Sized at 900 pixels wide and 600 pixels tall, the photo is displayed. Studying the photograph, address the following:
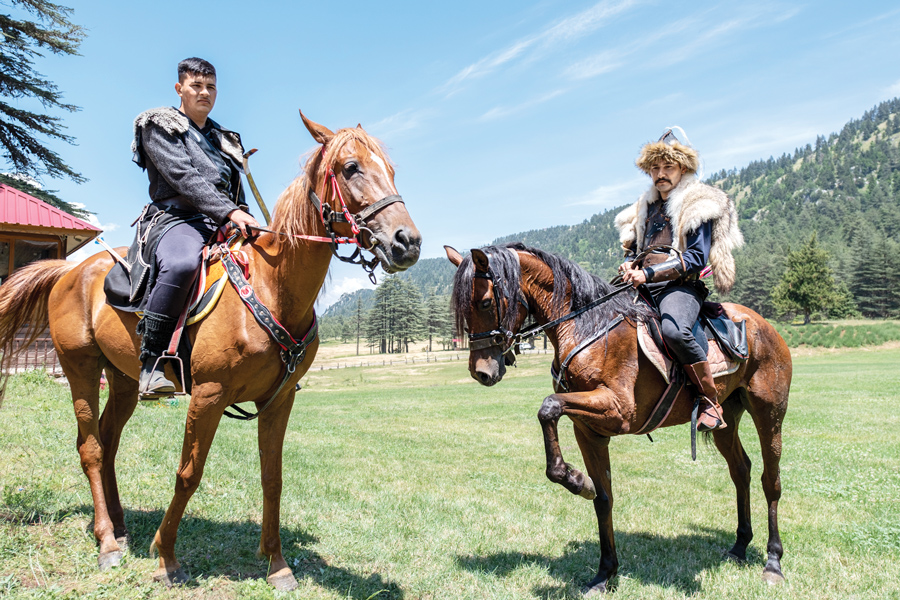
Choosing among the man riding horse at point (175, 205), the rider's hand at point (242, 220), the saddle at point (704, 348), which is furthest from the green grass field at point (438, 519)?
the rider's hand at point (242, 220)

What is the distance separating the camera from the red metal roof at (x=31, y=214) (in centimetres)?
1636

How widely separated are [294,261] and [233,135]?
5.05ft

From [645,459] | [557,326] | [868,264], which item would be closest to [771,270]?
[868,264]

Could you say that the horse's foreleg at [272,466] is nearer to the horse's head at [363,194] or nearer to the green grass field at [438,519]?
the green grass field at [438,519]

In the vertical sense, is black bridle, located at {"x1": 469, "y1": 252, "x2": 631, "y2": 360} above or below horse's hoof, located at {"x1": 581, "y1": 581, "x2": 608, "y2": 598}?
above

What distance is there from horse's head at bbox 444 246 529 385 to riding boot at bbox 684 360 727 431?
5.87ft

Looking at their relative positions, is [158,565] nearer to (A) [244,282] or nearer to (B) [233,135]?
(A) [244,282]

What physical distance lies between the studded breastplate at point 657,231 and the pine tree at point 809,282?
250 ft

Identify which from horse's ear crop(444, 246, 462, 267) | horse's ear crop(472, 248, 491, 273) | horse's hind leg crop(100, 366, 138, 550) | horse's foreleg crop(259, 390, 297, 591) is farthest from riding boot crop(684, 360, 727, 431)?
horse's hind leg crop(100, 366, 138, 550)

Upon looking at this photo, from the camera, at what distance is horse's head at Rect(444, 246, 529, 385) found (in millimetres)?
4151

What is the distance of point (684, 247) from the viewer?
4.83 m

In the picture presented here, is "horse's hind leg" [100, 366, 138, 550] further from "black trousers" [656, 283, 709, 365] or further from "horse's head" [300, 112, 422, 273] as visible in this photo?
"black trousers" [656, 283, 709, 365]

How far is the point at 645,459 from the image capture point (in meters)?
11.0

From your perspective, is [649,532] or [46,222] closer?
[649,532]
